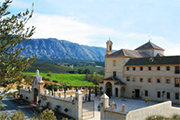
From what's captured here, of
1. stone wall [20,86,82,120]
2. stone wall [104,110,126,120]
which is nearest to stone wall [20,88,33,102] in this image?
stone wall [20,86,82,120]

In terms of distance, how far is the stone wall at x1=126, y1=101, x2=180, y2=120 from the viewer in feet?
51.0

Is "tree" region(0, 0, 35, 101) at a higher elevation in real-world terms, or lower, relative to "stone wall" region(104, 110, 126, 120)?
higher

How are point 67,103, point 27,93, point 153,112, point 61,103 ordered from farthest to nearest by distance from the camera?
point 27,93 → point 61,103 → point 67,103 → point 153,112

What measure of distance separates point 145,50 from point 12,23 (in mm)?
36211

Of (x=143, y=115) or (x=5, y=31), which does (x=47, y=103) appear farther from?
(x=5, y=31)

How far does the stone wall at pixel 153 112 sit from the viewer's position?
15531 millimetres

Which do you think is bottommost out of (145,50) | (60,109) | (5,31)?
(60,109)

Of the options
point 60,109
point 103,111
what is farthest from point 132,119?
point 60,109

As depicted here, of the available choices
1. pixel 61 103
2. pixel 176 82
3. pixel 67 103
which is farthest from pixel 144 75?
pixel 61 103

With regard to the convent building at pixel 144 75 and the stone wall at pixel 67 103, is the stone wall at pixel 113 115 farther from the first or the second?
the convent building at pixel 144 75

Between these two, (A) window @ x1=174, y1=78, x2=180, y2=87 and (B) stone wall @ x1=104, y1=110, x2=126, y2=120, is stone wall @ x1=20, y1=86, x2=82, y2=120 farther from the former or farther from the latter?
(A) window @ x1=174, y1=78, x2=180, y2=87

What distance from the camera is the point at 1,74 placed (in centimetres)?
753

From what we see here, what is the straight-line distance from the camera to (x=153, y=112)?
17938 millimetres

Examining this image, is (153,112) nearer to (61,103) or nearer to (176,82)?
(61,103)
